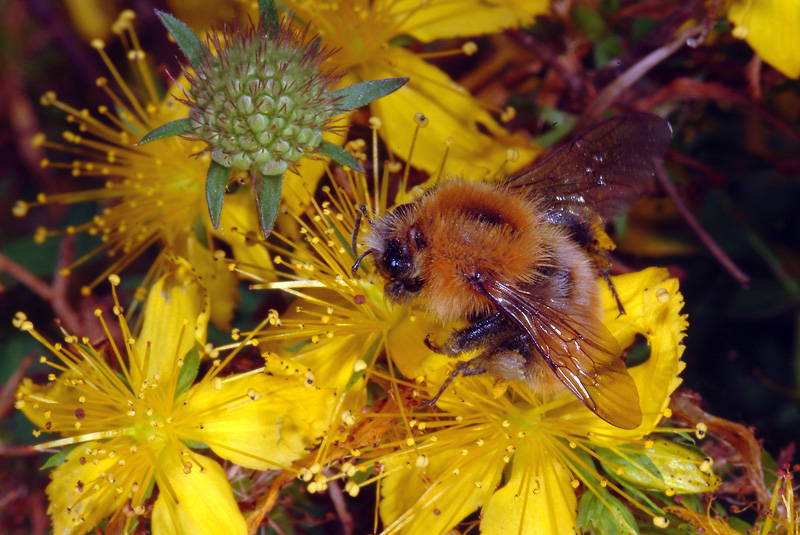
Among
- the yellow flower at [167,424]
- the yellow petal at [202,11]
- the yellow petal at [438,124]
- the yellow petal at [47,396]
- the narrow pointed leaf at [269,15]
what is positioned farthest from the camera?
the yellow petal at [202,11]

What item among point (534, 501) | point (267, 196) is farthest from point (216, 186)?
point (534, 501)

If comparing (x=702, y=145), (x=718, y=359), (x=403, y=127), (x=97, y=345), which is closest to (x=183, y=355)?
(x=97, y=345)

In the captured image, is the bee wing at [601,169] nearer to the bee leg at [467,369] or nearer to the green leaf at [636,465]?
the bee leg at [467,369]

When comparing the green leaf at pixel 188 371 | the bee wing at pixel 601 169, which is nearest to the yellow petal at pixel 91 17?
the green leaf at pixel 188 371

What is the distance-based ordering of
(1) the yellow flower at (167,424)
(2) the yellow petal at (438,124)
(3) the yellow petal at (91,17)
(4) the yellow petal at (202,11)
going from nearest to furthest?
1. (1) the yellow flower at (167,424)
2. (2) the yellow petal at (438,124)
3. (4) the yellow petal at (202,11)
4. (3) the yellow petal at (91,17)

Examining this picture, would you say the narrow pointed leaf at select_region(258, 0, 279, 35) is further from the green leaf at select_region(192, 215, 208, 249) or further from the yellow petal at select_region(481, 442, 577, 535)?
the yellow petal at select_region(481, 442, 577, 535)

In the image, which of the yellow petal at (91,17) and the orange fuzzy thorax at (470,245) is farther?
the yellow petal at (91,17)
